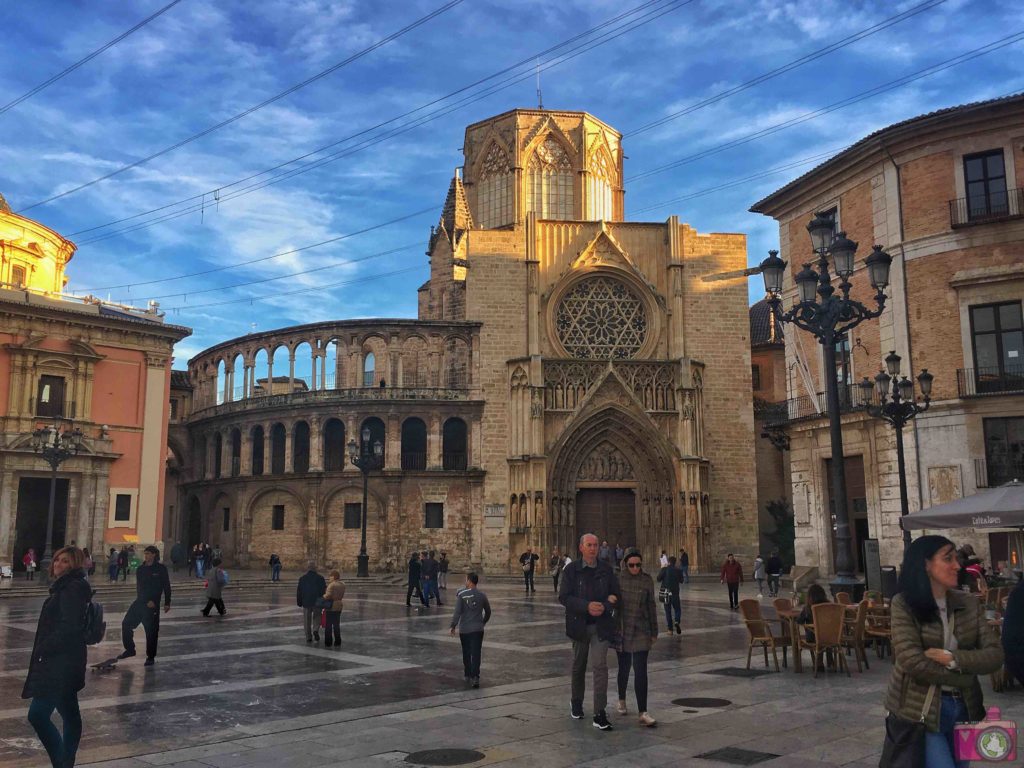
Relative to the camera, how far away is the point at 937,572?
13.9 ft

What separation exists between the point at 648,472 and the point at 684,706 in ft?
101

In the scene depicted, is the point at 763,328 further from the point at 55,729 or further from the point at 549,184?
the point at 55,729

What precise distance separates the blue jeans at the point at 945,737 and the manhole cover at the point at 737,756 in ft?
9.60

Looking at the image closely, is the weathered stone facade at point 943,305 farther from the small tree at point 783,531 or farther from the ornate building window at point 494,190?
the ornate building window at point 494,190

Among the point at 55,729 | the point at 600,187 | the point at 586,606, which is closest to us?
the point at 55,729

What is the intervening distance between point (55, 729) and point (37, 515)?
30.9m

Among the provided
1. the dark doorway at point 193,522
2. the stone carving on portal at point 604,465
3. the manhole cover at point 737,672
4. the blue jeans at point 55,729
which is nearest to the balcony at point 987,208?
the manhole cover at point 737,672

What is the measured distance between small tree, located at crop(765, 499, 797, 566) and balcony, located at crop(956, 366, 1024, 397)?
579 inches

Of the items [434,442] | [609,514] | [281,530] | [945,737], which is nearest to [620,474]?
[609,514]

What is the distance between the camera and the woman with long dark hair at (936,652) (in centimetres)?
409

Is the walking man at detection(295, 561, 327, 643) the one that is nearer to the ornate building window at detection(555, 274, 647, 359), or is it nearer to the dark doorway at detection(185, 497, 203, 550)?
the ornate building window at detection(555, 274, 647, 359)

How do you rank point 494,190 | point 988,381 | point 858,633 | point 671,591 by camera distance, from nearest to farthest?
point 858,633 → point 671,591 → point 988,381 → point 494,190

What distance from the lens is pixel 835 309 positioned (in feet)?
46.2

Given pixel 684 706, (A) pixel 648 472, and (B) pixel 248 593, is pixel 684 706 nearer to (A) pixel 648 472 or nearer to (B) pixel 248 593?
(B) pixel 248 593
